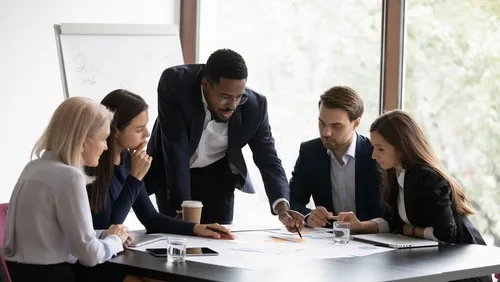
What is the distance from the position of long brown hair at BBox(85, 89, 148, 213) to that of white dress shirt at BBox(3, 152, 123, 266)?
502 mm

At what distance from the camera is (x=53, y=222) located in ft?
8.98

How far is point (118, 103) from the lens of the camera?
346 centimetres

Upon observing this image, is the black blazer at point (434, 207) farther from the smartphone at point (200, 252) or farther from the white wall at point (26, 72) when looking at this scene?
the white wall at point (26, 72)

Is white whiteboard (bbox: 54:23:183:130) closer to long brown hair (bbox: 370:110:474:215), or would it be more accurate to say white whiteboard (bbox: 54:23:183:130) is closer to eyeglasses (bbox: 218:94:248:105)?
eyeglasses (bbox: 218:94:248:105)

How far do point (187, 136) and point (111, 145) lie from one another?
0.61 metres

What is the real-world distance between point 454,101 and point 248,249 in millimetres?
2353

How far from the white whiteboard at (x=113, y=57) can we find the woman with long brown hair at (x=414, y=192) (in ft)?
6.75

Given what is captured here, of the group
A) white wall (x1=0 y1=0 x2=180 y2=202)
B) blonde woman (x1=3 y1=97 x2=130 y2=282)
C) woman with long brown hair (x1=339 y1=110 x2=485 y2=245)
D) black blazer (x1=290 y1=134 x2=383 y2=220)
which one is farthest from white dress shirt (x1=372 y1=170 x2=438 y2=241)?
white wall (x1=0 y1=0 x2=180 y2=202)

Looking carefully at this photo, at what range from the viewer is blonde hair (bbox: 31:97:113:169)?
9.23 ft

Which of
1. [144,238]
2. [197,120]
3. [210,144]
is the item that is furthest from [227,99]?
[144,238]

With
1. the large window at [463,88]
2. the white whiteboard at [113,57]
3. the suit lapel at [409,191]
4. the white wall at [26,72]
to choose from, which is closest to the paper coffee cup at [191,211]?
the suit lapel at [409,191]

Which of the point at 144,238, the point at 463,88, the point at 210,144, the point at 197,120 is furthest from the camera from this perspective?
the point at 463,88

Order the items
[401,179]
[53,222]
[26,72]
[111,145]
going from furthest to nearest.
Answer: [26,72] < [401,179] < [111,145] < [53,222]

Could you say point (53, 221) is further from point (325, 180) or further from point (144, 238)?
point (325, 180)
